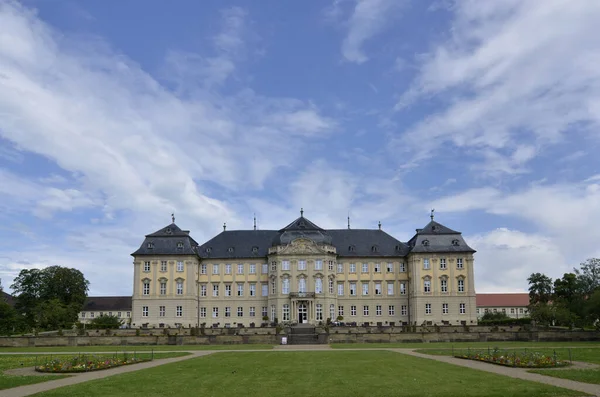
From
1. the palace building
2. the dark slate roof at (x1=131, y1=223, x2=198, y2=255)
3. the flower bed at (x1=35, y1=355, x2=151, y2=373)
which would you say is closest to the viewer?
the flower bed at (x1=35, y1=355, x2=151, y2=373)

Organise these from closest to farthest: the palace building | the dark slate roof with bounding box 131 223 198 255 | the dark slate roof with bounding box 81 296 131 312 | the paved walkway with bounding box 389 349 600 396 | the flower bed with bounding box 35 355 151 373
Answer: the paved walkway with bounding box 389 349 600 396, the flower bed with bounding box 35 355 151 373, the palace building, the dark slate roof with bounding box 131 223 198 255, the dark slate roof with bounding box 81 296 131 312

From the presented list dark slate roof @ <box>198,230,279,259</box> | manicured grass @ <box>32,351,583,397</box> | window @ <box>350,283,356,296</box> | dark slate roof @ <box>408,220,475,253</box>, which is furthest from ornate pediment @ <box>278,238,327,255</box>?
manicured grass @ <box>32,351,583,397</box>

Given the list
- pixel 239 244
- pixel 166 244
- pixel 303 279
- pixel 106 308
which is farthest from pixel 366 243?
pixel 106 308

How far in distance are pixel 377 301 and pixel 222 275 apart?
2251 centimetres

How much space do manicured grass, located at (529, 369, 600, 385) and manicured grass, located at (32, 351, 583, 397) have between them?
2.36m

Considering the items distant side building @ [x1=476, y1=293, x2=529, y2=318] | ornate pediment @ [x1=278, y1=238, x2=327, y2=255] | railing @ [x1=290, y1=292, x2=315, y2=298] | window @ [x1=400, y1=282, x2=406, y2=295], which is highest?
ornate pediment @ [x1=278, y1=238, x2=327, y2=255]

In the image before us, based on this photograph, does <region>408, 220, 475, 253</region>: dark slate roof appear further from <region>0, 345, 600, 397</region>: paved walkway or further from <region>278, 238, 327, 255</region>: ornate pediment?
<region>0, 345, 600, 397</region>: paved walkway

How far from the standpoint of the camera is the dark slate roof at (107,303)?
423 ft

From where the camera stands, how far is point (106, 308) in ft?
425

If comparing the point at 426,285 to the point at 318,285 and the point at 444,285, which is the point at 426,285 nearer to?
the point at 444,285

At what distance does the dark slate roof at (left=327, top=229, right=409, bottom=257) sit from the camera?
84.9 m

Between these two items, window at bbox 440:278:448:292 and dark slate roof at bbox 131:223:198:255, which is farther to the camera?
dark slate roof at bbox 131:223:198:255

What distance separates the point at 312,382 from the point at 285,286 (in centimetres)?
5904

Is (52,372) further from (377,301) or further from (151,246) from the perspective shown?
(377,301)
